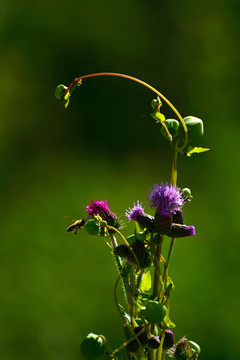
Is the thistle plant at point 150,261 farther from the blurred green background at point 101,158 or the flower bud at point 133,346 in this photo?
the blurred green background at point 101,158

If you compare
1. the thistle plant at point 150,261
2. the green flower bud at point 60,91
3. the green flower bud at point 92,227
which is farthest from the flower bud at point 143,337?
the green flower bud at point 60,91

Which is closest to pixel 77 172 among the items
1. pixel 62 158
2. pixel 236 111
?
pixel 62 158

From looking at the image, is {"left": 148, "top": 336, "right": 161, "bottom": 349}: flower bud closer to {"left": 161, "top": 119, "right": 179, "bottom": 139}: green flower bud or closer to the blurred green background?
{"left": 161, "top": 119, "right": 179, "bottom": 139}: green flower bud

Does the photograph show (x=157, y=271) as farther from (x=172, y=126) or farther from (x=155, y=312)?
(x=172, y=126)

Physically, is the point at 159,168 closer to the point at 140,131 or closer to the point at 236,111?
the point at 140,131

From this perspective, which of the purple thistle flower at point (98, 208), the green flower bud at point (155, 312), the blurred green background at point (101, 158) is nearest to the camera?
the green flower bud at point (155, 312)

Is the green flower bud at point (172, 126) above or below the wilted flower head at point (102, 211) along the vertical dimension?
above
